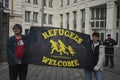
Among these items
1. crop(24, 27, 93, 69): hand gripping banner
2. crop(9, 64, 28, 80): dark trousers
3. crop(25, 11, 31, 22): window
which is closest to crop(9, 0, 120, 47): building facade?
crop(25, 11, 31, 22): window

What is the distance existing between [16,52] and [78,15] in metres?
45.0

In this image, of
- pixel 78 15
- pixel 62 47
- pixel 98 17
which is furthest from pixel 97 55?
pixel 78 15

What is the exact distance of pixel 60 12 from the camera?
6128 centimetres

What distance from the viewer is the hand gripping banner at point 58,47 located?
912 centimetres

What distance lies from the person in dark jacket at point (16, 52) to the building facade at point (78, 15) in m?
19.1

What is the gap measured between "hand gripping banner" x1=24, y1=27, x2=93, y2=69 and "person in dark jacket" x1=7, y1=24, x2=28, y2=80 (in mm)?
639

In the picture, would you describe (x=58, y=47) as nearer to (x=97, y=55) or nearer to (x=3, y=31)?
(x=97, y=55)

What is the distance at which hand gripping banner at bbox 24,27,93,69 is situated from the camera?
912 centimetres

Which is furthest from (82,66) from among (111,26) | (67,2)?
(67,2)

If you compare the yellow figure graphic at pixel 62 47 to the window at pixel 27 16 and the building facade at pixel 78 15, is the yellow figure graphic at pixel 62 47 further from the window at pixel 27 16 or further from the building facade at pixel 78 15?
the window at pixel 27 16

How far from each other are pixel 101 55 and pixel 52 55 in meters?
1.56

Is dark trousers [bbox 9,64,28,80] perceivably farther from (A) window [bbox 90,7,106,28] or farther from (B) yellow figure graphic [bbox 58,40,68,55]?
(A) window [bbox 90,7,106,28]

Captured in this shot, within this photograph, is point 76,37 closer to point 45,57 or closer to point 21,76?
point 45,57

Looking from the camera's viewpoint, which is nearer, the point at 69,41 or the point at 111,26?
the point at 69,41
